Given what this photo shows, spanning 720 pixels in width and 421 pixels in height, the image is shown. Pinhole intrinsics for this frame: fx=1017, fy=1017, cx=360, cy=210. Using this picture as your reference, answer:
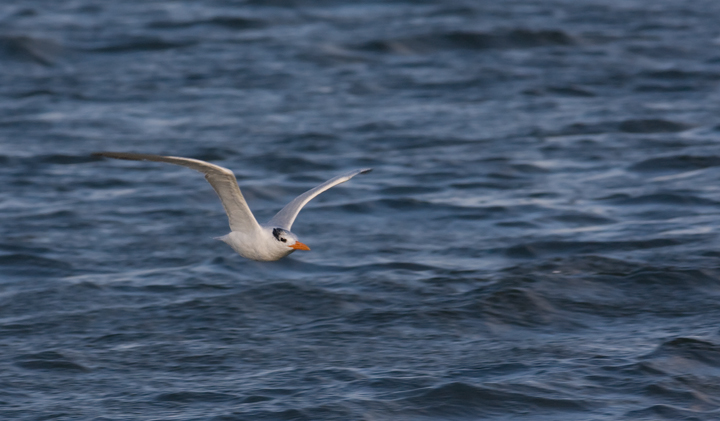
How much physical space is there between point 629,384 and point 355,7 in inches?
637

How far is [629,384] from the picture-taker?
28.2 ft

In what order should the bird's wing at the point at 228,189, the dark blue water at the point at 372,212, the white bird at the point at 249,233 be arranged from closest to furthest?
the bird's wing at the point at 228,189, the white bird at the point at 249,233, the dark blue water at the point at 372,212

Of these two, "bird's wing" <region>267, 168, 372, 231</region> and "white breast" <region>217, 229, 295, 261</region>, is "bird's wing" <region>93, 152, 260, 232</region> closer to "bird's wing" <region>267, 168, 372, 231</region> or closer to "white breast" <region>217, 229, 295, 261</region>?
"white breast" <region>217, 229, 295, 261</region>

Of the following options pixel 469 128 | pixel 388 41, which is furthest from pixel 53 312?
pixel 388 41

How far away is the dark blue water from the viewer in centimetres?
881

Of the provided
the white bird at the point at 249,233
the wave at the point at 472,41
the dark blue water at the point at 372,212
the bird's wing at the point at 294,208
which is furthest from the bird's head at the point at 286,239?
the wave at the point at 472,41

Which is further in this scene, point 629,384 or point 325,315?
point 325,315

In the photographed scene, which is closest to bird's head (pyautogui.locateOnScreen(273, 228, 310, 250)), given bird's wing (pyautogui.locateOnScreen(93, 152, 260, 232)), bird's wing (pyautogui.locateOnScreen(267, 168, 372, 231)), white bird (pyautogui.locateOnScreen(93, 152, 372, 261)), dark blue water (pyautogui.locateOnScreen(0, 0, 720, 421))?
white bird (pyautogui.locateOnScreen(93, 152, 372, 261))

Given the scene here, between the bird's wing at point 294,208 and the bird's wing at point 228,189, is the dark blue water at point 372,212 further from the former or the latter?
the bird's wing at point 228,189

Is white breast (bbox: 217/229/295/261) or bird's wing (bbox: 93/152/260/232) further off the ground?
bird's wing (bbox: 93/152/260/232)

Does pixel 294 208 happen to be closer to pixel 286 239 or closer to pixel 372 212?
pixel 286 239

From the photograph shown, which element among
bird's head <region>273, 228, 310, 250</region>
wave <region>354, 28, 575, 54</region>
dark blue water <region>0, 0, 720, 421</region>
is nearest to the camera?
bird's head <region>273, 228, 310, 250</region>

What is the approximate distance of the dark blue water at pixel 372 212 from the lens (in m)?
8.81

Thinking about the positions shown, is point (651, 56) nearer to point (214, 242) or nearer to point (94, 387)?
point (214, 242)
